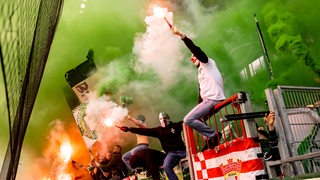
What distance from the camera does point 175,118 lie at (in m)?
8.23

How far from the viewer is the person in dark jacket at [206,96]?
3.42 metres

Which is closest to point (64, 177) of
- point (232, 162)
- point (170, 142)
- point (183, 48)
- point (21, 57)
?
point (183, 48)

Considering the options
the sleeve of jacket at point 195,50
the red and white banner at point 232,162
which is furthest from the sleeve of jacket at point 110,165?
the sleeve of jacket at point 195,50

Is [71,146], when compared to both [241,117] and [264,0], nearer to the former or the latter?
[264,0]

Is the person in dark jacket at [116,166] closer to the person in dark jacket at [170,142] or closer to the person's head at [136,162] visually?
the person's head at [136,162]

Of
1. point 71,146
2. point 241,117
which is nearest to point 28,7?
point 241,117

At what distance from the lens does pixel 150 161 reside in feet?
15.1

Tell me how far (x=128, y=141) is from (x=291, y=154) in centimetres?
688

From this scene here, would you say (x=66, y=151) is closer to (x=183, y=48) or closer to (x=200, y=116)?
(x=183, y=48)

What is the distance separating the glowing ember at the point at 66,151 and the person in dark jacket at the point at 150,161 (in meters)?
6.38

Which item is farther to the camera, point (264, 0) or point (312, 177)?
point (264, 0)

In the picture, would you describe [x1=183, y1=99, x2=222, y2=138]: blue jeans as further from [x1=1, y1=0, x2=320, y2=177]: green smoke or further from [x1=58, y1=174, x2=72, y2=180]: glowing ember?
[x1=58, y1=174, x2=72, y2=180]: glowing ember

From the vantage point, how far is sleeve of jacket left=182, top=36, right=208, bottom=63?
342 centimetres

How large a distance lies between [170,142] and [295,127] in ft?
6.31
